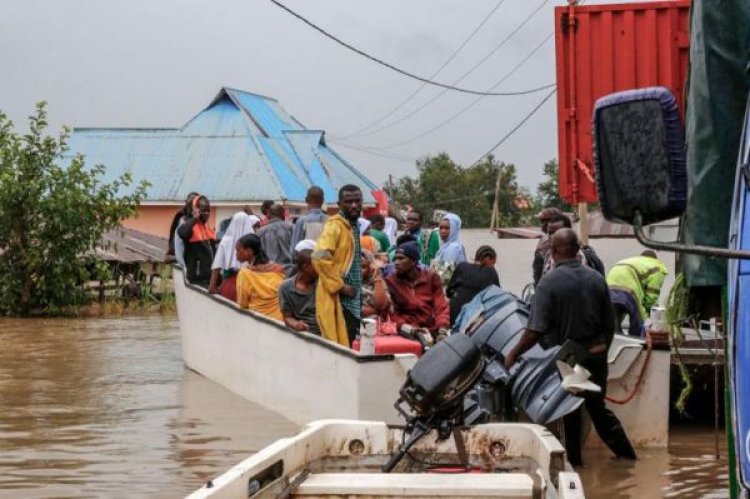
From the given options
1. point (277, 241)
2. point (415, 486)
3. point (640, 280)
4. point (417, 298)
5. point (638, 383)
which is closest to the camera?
point (415, 486)

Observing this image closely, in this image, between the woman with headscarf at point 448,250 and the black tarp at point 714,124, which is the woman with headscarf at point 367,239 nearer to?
the woman with headscarf at point 448,250

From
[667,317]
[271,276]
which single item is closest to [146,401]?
[271,276]

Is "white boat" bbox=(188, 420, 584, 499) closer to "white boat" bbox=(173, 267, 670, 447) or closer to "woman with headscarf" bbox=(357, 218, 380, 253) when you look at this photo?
"white boat" bbox=(173, 267, 670, 447)

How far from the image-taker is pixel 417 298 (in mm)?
10695

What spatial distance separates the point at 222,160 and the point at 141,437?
29.0 meters

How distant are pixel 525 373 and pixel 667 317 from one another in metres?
3.83

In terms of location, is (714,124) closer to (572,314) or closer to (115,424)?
(572,314)

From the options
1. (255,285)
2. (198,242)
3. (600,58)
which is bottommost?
(255,285)

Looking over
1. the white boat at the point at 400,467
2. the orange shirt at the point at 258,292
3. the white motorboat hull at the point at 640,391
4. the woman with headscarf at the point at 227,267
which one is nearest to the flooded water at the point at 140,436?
the white motorboat hull at the point at 640,391

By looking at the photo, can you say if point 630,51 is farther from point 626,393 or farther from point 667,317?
point 667,317

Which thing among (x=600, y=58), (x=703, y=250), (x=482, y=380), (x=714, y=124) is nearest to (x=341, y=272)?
(x=482, y=380)

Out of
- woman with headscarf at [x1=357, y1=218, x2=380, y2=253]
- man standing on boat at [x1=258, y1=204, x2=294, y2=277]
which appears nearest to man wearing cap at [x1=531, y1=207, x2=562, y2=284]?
man standing on boat at [x1=258, y1=204, x2=294, y2=277]

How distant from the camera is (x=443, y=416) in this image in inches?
262

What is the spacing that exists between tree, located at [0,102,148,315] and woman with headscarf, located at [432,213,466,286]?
1096cm
